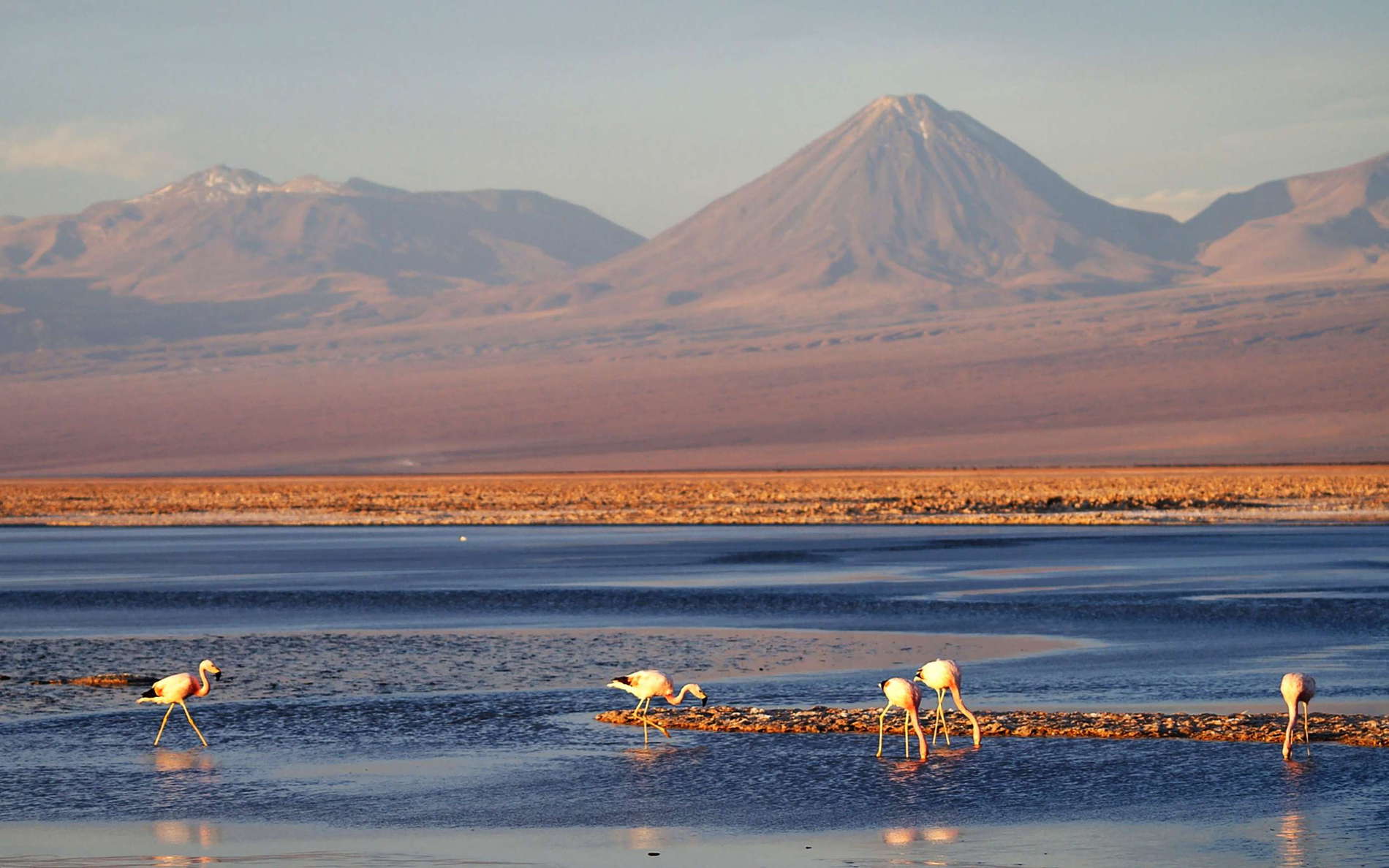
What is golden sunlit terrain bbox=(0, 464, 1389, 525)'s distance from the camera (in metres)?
52.8

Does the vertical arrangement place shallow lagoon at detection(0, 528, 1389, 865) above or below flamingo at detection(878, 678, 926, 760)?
below

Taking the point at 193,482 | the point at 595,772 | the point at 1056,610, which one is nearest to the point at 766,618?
the point at 1056,610

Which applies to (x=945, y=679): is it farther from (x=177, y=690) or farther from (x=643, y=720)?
(x=177, y=690)

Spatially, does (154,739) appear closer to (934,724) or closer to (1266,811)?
(934,724)

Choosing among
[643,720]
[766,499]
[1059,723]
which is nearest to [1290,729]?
[1059,723]

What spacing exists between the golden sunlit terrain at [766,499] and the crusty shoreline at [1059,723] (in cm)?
3385

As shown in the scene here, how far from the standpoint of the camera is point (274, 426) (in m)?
155

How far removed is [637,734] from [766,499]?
5132 cm

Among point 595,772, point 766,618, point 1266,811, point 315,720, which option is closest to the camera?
point 1266,811

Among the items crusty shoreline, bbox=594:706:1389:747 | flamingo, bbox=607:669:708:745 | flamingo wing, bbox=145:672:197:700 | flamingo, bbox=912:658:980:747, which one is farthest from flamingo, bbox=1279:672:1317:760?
flamingo wing, bbox=145:672:197:700

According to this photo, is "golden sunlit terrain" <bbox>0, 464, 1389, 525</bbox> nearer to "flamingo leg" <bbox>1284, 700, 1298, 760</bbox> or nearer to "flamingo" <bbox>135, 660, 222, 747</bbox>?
"flamingo leg" <bbox>1284, 700, 1298, 760</bbox>

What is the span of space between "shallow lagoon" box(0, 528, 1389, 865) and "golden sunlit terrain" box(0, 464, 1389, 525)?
20.3 metres

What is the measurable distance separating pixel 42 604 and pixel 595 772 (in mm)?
16299

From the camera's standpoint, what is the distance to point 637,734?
14.4 m
